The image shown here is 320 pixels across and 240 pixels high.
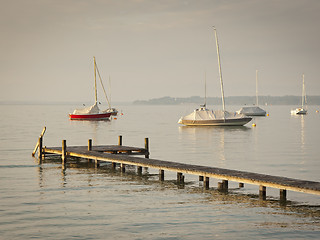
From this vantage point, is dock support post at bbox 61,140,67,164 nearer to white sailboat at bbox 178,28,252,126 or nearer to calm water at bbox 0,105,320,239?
calm water at bbox 0,105,320,239

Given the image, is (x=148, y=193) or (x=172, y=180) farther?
(x=172, y=180)

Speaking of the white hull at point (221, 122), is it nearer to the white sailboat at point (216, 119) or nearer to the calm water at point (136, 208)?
the white sailboat at point (216, 119)

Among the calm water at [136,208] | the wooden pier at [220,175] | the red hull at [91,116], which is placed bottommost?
the calm water at [136,208]

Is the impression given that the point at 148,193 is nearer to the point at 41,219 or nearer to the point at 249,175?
the point at 249,175

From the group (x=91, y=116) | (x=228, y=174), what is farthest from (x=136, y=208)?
(x=91, y=116)

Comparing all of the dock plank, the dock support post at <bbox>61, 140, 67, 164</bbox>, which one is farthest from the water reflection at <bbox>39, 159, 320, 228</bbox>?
the dock plank

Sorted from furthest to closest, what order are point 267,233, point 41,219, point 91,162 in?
point 91,162 → point 41,219 → point 267,233

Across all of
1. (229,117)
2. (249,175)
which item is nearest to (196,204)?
(249,175)

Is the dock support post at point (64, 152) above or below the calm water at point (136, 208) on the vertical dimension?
above

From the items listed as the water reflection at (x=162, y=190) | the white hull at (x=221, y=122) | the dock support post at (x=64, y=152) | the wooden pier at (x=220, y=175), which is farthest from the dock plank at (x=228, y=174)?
the white hull at (x=221, y=122)

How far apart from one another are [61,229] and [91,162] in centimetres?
1704

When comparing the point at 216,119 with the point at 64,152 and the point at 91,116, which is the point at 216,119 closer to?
the point at 91,116

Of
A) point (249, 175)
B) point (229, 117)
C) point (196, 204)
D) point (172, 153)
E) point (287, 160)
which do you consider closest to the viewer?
point (196, 204)

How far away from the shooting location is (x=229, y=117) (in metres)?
80.8
